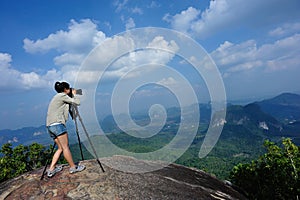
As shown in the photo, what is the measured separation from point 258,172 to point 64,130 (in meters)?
26.2

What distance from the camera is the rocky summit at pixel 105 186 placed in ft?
24.5

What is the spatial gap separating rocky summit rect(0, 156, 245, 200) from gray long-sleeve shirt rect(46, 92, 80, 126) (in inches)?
80.5

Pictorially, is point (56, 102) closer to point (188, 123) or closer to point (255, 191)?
point (188, 123)

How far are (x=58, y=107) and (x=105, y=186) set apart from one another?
300 cm

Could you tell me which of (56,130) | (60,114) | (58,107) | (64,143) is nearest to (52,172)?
(64,143)

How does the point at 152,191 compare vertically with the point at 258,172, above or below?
above

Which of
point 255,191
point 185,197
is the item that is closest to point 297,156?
point 255,191

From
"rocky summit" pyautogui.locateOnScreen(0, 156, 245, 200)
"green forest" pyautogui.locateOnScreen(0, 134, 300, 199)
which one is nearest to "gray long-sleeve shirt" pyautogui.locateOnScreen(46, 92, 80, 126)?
"rocky summit" pyautogui.locateOnScreen(0, 156, 245, 200)

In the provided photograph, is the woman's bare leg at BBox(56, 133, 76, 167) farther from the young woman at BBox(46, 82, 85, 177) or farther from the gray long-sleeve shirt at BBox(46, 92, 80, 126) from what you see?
the gray long-sleeve shirt at BBox(46, 92, 80, 126)

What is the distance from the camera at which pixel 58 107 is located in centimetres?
768

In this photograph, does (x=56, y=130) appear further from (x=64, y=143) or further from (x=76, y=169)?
(x=76, y=169)

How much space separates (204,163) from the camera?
156m

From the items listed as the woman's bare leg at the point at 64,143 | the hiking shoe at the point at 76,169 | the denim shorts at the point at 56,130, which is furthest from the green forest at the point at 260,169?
the denim shorts at the point at 56,130

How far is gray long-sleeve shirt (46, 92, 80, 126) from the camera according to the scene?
25.0 feet
